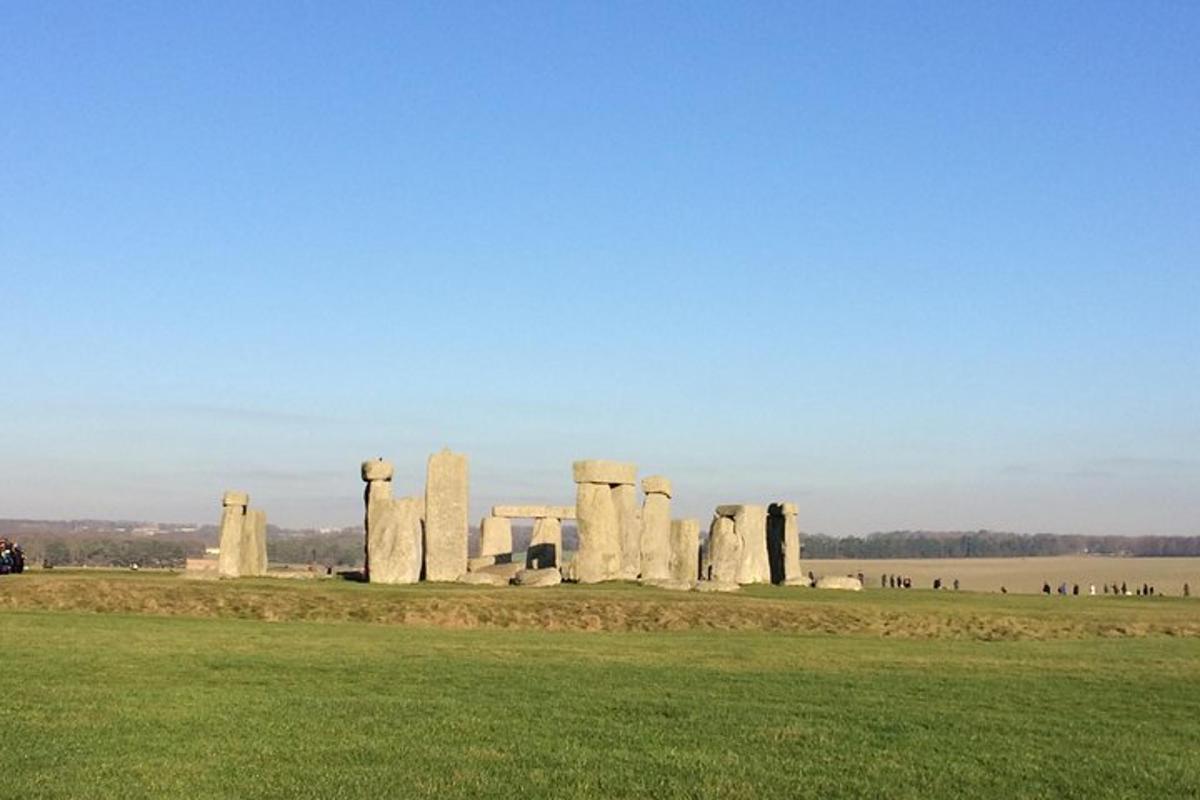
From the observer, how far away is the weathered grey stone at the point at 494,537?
53.5 meters

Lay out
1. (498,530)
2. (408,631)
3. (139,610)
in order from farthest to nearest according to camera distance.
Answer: (498,530)
(139,610)
(408,631)

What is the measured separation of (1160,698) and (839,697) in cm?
396

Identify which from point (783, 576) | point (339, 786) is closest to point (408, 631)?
point (339, 786)

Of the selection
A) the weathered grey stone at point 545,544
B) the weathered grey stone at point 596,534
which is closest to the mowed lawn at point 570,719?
the weathered grey stone at point 596,534

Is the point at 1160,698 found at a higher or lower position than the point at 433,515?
lower

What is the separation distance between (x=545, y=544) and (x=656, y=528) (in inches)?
433

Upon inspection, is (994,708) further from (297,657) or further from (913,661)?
(297,657)

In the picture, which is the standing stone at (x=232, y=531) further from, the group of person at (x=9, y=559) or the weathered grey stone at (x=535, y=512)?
the weathered grey stone at (x=535, y=512)

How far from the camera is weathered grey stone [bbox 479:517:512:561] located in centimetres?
5347

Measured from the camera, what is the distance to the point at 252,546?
138 feet

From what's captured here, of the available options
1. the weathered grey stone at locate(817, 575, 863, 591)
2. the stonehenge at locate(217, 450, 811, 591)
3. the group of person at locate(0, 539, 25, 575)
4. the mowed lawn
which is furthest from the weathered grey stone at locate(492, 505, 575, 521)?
the mowed lawn

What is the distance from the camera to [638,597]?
30516mm

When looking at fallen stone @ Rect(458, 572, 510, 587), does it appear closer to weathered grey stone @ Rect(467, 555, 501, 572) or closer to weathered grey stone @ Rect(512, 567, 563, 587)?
weathered grey stone @ Rect(512, 567, 563, 587)

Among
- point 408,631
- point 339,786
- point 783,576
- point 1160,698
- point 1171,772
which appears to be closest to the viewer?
point 339,786
